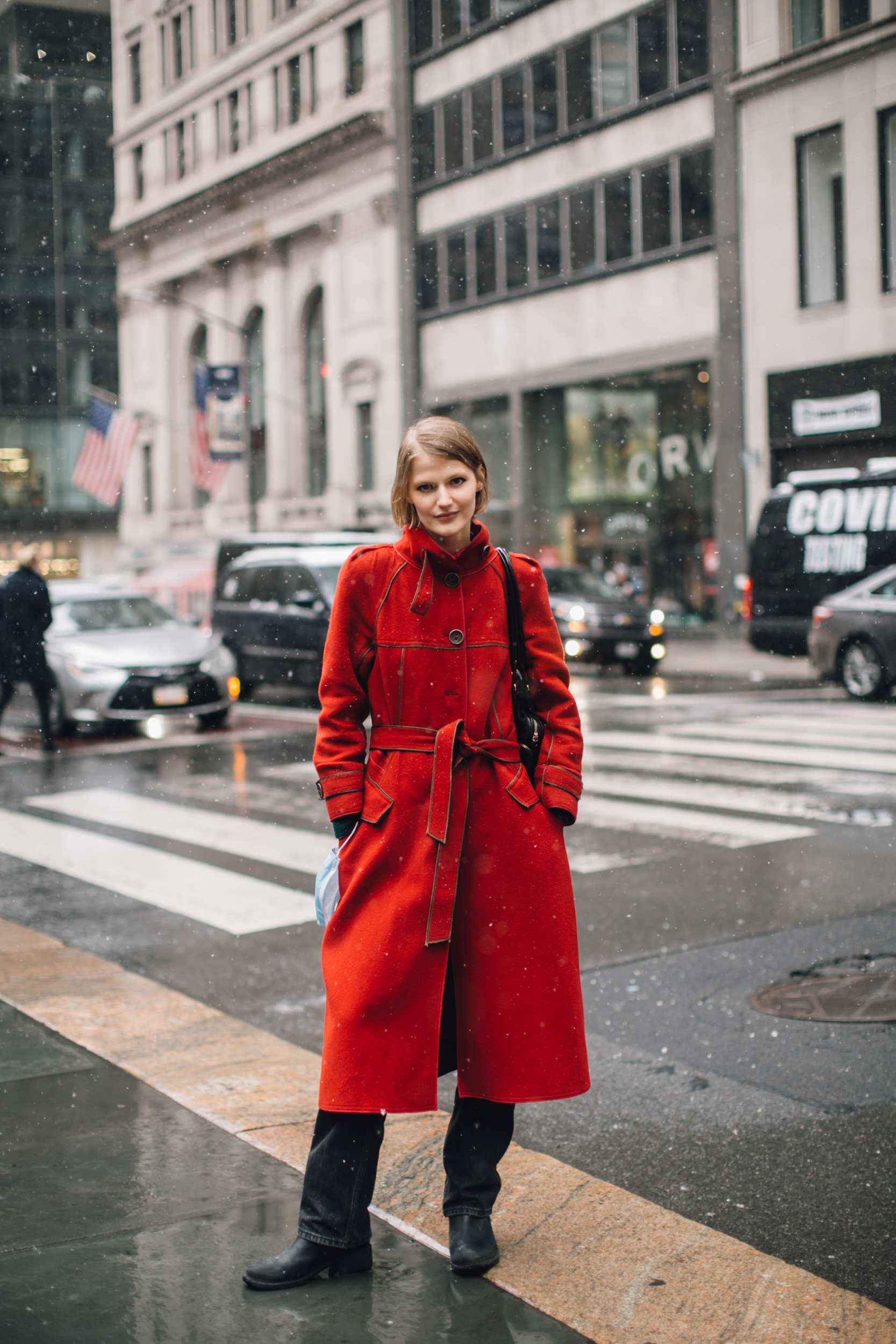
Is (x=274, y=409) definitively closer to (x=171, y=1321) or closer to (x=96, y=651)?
(x=96, y=651)

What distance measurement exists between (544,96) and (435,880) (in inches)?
1123

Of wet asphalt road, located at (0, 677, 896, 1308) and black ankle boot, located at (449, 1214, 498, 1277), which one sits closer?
black ankle boot, located at (449, 1214, 498, 1277)

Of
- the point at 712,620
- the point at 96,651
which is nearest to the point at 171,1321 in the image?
the point at 96,651

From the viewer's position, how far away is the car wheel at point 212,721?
1451cm

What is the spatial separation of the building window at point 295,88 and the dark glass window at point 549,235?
289 inches

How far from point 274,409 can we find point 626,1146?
33.8 meters

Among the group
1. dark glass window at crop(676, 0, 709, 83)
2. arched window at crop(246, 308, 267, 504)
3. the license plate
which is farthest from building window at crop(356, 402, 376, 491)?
the license plate

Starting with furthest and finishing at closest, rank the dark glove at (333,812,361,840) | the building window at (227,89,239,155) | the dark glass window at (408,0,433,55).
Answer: the dark glass window at (408,0,433,55) → the building window at (227,89,239,155) → the dark glove at (333,812,361,840)

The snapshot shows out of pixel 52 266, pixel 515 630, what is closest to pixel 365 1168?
pixel 515 630

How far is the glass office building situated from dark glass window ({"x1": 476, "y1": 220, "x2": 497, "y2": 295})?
7916 mm

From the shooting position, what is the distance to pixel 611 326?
99.5 ft

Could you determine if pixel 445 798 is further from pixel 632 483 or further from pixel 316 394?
pixel 316 394

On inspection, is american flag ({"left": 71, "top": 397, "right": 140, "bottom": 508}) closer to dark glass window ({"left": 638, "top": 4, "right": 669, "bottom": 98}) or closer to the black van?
the black van

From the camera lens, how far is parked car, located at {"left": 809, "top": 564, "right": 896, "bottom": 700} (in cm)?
1569
